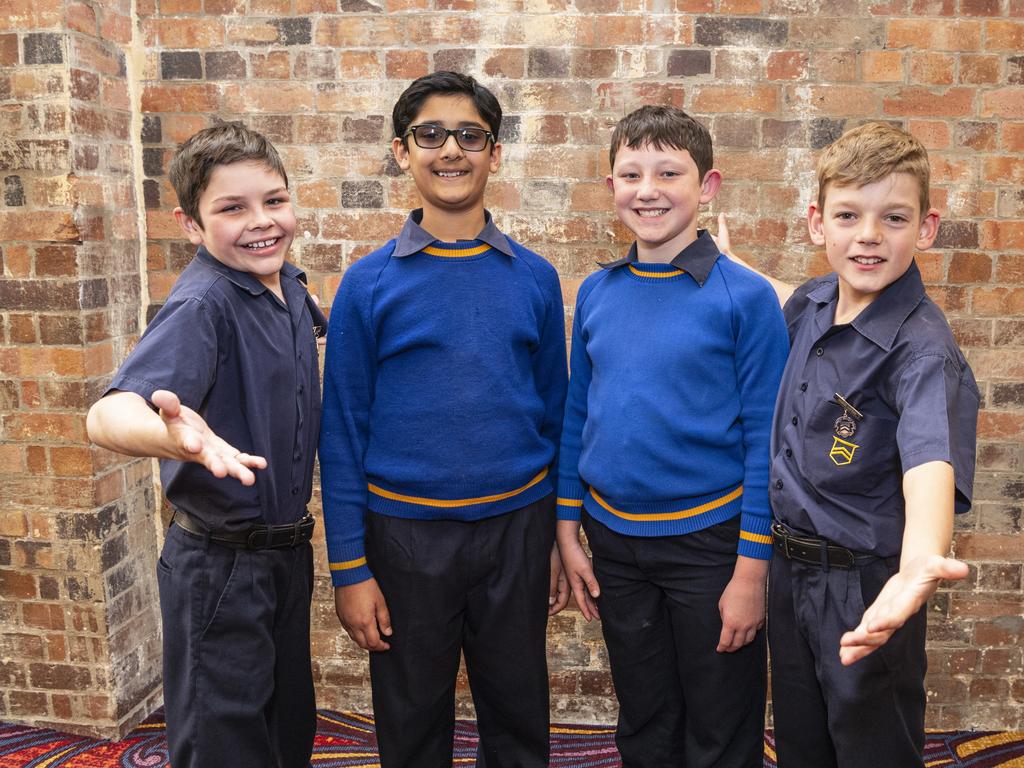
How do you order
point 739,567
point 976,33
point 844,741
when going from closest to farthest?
point 844,741 < point 739,567 < point 976,33

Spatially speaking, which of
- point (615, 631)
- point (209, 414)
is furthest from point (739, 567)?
point (209, 414)

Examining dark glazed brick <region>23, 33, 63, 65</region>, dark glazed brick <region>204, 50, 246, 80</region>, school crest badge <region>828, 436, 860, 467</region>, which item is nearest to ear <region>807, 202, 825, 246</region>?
school crest badge <region>828, 436, 860, 467</region>

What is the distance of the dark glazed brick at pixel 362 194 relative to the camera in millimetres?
2604

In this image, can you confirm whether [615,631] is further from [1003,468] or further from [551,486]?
[1003,468]

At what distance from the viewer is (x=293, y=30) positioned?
2.55 m

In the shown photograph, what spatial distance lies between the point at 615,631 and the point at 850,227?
97 cm

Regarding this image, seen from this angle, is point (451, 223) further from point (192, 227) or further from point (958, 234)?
point (958, 234)

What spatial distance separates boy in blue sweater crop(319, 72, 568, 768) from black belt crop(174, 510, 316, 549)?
4.8 inches

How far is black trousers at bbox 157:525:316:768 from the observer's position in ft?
5.47

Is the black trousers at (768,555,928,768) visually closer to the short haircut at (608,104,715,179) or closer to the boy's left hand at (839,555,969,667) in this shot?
the boy's left hand at (839,555,969,667)

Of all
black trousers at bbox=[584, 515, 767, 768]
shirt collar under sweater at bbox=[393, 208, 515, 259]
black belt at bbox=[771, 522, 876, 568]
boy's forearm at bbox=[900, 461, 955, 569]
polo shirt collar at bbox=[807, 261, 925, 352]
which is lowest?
black trousers at bbox=[584, 515, 767, 768]

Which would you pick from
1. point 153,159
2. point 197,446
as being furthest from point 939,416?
point 153,159

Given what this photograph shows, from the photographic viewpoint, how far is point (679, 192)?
186cm

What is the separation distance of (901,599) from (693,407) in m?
0.65
